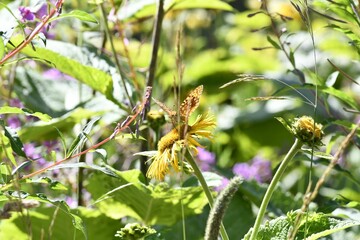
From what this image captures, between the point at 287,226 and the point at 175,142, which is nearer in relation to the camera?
the point at 175,142

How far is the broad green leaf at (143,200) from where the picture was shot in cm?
120

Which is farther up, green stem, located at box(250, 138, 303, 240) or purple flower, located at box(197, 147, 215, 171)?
green stem, located at box(250, 138, 303, 240)

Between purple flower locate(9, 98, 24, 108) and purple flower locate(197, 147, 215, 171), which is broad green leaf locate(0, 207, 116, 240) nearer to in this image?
purple flower locate(9, 98, 24, 108)

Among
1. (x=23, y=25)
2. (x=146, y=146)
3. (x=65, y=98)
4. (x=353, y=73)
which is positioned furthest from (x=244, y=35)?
(x=23, y=25)

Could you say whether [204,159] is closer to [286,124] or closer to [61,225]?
[61,225]

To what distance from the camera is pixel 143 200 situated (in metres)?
1.25

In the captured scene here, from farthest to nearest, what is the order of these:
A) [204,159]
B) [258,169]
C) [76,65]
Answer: [258,169], [204,159], [76,65]

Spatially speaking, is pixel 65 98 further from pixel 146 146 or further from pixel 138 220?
pixel 138 220

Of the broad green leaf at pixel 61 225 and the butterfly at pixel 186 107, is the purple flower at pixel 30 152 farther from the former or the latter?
the butterfly at pixel 186 107

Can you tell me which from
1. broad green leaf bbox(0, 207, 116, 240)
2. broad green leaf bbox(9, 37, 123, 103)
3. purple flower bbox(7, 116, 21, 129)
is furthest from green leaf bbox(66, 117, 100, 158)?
purple flower bbox(7, 116, 21, 129)

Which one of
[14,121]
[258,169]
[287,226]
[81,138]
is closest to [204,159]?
[258,169]

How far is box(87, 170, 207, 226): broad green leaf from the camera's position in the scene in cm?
120

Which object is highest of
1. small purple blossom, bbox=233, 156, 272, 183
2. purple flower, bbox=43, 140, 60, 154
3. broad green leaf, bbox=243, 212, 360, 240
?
broad green leaf, bbox=243, 212, 360, 240

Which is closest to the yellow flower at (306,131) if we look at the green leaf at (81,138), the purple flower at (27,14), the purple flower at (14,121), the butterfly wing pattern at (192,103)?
the butterfly wing pattern at (192,103)
